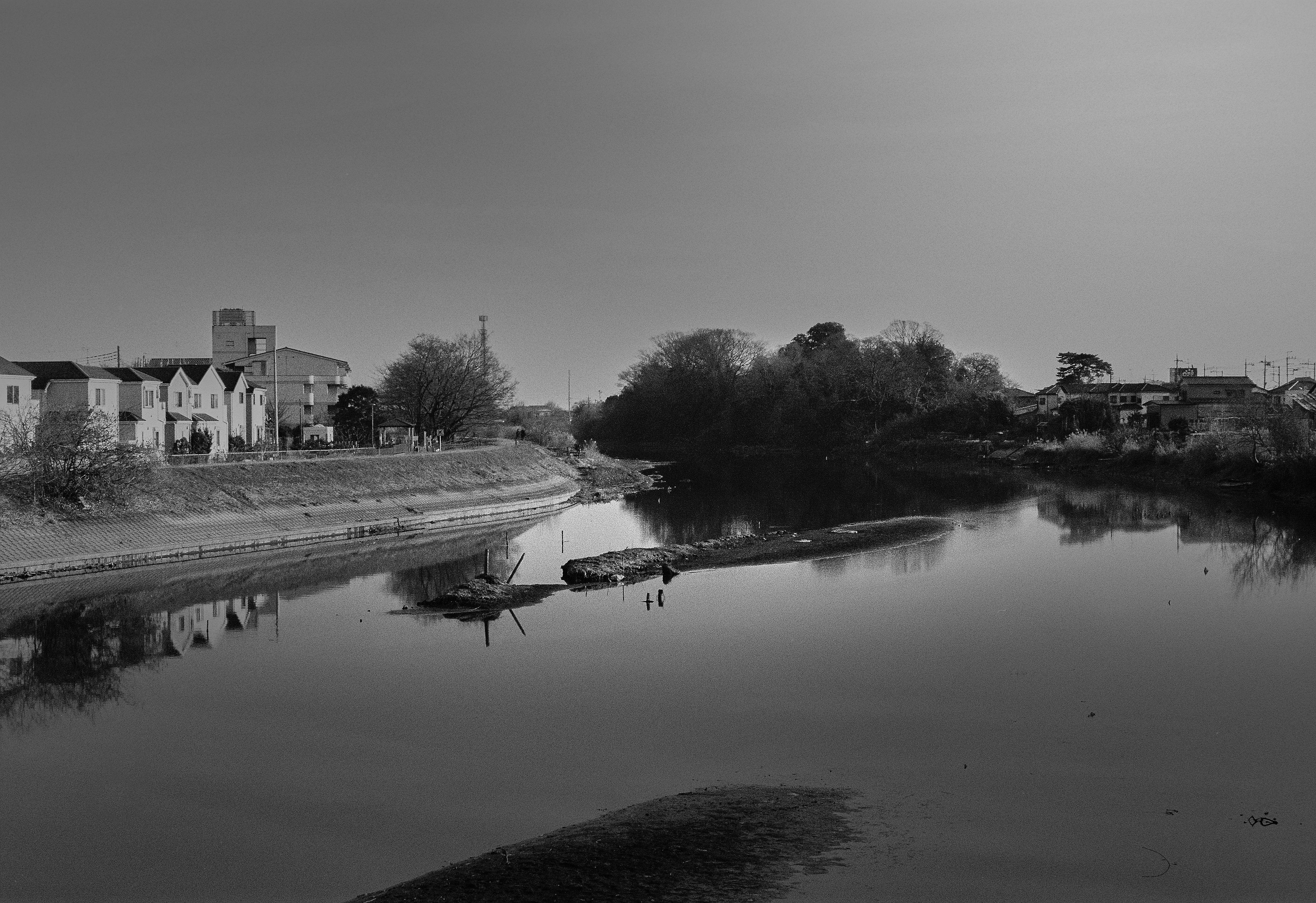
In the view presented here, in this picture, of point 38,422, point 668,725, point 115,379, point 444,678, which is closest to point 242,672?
point 444,678

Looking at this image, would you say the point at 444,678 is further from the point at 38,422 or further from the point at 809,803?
the point at 38,422

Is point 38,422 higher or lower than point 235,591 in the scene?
higher

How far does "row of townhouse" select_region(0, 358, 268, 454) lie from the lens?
1752 inches

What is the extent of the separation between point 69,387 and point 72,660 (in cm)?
2845

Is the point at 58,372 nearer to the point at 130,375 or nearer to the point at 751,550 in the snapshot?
the point at 130,375

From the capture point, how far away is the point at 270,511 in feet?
138

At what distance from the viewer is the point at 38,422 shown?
38.3 m

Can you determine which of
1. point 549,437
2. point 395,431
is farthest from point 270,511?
point 549,437

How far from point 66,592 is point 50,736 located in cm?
1380

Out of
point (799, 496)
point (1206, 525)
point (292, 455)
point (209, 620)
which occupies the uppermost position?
point (292, 455)

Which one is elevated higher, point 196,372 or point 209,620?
point 196,372

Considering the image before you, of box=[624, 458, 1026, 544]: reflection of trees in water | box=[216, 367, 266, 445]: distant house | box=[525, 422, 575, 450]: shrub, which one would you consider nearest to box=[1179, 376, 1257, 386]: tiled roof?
box=[624, 458, 1026, 544]: reflection of trees in water

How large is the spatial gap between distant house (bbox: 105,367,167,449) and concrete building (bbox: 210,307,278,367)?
34.7m

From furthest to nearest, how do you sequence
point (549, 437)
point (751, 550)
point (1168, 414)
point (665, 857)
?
point (1168, 414) → point (549, 437) → point (751, 550) → point (665, 857)
